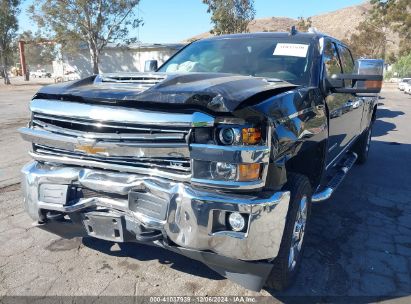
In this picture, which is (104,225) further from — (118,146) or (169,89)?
(169,89)

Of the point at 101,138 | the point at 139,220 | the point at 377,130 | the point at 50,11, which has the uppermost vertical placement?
the point at 50,11

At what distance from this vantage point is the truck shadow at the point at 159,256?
10.2 ft

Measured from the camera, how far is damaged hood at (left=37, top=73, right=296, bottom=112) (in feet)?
7.61

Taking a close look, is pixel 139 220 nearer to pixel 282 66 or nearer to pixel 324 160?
pixel 324 160

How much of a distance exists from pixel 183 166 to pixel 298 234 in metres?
1.15

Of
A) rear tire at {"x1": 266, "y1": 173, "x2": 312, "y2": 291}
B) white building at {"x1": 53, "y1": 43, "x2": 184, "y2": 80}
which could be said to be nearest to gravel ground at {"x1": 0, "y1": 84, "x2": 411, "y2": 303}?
rear tire at {"x1": 266, "y1": 173, "x2": 312, "y2": 291}

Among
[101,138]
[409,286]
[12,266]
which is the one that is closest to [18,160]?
[12,266]

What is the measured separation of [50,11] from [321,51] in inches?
1208

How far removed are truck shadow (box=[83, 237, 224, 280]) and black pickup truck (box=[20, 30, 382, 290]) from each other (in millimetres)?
570

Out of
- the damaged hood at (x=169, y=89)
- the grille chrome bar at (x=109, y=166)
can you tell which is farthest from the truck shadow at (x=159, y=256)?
the damaged hood at (x=169, y=89)

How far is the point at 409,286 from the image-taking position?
299 cm

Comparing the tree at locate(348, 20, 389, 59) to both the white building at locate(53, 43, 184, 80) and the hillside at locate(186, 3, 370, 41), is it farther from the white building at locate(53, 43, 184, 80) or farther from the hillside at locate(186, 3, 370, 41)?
the hillside at locate(186, 3, 370, 41)

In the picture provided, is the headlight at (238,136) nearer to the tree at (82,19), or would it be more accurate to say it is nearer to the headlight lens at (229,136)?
the headlight lens at (229,136)

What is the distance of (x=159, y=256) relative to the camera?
11.0 ft
